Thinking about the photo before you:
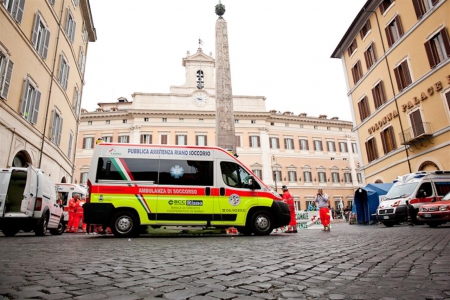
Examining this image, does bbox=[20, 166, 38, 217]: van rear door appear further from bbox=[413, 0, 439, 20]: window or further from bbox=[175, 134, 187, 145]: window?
bbox=[175, 134, 187, 145]: window

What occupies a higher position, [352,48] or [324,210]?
[352,48]

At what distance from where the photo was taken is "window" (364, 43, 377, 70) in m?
21.9

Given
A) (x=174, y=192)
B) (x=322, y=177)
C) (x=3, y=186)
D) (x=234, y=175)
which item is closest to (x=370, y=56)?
(x=234, y=175)

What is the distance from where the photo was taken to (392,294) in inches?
90.1

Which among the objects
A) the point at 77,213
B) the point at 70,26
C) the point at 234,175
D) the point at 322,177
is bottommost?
the point at 77,213

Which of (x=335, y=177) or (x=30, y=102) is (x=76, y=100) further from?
(x=335, y=177)

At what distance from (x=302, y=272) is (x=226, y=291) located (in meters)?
1.13

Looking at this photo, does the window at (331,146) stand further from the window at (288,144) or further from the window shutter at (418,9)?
the window shutter at (418,9)

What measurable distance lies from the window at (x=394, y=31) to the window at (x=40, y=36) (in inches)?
788

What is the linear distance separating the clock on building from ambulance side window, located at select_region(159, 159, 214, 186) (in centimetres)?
3037

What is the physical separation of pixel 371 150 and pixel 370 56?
6.92m

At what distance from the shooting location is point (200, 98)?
39.1 meters

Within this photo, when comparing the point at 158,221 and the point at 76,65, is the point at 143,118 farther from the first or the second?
the point at 158,221

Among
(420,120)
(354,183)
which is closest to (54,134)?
(420,120)
